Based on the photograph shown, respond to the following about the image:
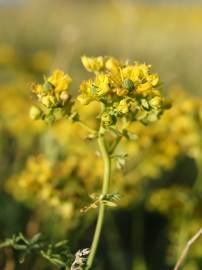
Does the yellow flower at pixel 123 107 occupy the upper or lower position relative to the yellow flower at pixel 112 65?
lower

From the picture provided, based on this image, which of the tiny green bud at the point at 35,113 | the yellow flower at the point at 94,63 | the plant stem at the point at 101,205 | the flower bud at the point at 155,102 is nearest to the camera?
the plant stem at the point at 101,205

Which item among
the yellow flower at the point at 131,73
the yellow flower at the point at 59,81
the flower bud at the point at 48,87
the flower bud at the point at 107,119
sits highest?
the yellow flower at the point at 59,81

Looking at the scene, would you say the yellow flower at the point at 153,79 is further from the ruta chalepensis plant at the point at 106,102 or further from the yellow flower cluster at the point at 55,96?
the yellow flower cluster at the point at 55,96

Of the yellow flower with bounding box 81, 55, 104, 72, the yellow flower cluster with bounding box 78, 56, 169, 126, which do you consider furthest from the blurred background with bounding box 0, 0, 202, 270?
the yellow flower cluster with bounding box 78, 56, 169, 126

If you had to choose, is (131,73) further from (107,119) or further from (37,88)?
(37,88)

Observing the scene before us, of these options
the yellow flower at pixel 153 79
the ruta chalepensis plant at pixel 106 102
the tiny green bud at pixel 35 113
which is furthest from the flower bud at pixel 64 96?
the yellow flower at pixel 153 79

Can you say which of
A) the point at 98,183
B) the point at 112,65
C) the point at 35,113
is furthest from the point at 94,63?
the point at 98,183

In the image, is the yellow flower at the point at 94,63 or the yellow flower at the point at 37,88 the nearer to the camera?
the yellow flower at the point at 37,88

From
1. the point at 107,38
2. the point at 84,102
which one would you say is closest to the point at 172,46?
the point at 107,38
